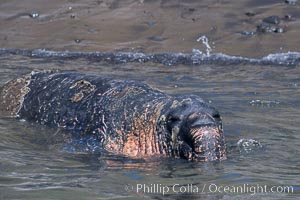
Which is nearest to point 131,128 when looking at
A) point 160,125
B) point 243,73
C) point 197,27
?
point 160,125

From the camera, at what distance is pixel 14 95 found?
9000 millimetres

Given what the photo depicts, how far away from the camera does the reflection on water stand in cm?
610

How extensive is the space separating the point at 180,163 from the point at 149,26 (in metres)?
8.88

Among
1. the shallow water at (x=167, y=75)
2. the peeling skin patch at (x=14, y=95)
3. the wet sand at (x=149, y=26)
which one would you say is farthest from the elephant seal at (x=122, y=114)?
the wet sand at (x=149, y=26)

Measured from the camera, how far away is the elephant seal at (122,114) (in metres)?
6.71

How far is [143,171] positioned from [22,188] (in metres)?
1.08

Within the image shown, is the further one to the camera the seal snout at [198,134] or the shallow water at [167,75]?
the seal snout at [198,134]

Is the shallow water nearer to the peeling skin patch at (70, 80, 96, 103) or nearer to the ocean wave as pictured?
the ocean wave

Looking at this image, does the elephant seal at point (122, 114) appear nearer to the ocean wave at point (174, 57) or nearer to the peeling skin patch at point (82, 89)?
the peeling skin patch at point (82, 89)

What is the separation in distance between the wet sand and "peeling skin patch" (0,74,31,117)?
17.9ft

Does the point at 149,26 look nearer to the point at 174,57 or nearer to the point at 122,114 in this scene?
the point at 174,57

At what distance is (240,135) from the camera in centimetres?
821

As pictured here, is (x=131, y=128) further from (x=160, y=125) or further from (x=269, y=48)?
(x=269, y=48)

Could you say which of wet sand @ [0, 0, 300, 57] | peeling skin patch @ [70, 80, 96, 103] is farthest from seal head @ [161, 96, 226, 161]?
wet sand @ [0, 0, 300, 57]
